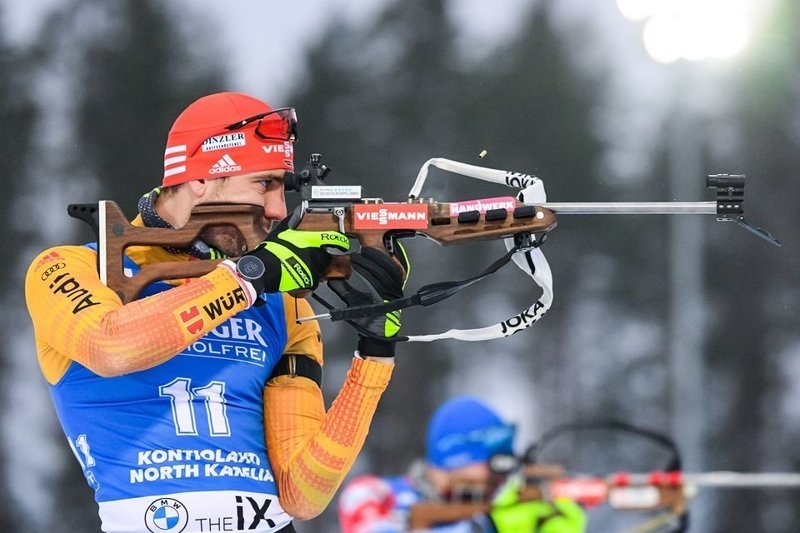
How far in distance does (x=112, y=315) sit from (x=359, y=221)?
0.65 metres

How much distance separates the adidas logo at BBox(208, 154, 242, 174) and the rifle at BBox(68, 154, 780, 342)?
0.10 m

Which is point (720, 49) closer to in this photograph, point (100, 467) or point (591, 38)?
point (591, 38)

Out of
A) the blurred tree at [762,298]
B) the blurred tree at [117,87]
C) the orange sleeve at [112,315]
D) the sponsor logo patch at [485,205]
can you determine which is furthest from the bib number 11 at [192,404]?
→ the blurred tree at [762,298]

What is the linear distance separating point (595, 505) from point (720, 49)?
782 centimetres

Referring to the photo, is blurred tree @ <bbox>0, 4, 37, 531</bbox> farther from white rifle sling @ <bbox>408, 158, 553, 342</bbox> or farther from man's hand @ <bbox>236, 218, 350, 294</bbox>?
man's hand @ <bbox>236, 218, 350, 294</bbox>

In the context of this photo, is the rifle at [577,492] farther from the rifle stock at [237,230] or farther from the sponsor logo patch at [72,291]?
the sponsor logo patch at [72,291]

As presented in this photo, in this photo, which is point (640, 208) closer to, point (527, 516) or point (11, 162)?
point (527, 516)

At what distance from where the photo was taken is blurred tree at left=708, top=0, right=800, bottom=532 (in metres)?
11.3

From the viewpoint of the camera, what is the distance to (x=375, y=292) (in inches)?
141

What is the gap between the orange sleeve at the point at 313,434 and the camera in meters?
3.57

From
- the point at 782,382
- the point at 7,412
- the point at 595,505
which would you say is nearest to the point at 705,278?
the point at 782,382

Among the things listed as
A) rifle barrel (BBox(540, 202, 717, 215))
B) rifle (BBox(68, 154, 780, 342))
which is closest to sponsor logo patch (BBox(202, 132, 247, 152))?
rifle (BBox(68, 154, 780, 342))

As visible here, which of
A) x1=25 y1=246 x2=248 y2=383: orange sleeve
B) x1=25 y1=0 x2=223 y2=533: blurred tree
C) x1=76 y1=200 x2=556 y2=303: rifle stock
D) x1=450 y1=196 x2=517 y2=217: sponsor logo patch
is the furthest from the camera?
x1=25 y1=0 x2=223 y2=533: blurred tree

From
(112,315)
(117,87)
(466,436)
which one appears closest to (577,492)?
(466,436)
